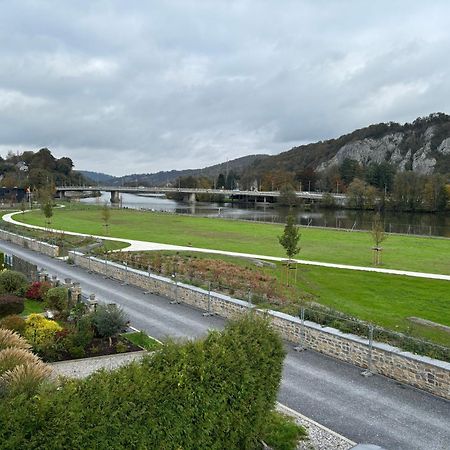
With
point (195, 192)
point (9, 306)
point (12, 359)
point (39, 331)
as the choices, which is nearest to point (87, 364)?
point (39, 331)

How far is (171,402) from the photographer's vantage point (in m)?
7.12

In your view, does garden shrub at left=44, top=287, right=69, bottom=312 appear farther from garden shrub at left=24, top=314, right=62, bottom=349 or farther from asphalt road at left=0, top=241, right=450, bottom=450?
asphalt road at left=0, top=241, right=450, bottom=450

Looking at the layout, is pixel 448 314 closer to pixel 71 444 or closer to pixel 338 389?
pixel 338 389

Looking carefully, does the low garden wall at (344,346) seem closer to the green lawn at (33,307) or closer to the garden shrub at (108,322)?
the garden shrub at (108,322)

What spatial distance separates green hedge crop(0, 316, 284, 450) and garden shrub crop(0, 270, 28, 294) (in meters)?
15.5

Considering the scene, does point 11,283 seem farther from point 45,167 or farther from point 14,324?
point 45,167

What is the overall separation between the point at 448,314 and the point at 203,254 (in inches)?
713

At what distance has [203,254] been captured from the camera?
34.0 metres

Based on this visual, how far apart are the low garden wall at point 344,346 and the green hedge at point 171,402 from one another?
2.11 m

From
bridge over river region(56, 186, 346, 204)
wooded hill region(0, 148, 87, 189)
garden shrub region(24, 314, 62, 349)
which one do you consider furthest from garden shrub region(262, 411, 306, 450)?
wooded hill region(0, 148, 87, 189)

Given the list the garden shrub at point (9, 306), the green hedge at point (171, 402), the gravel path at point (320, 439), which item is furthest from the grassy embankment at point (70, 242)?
the green hedge at point (171, 402)

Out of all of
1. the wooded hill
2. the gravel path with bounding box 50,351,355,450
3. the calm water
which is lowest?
the calm water

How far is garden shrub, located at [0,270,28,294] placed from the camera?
21062 mm

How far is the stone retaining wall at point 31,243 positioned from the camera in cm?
3419
